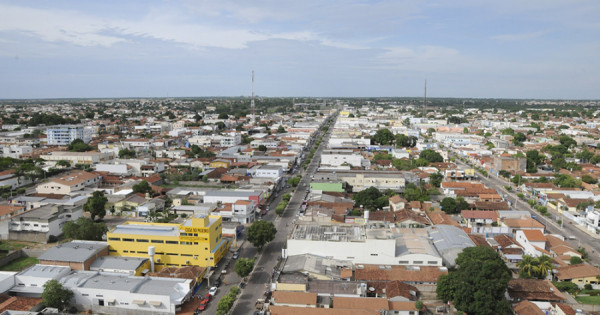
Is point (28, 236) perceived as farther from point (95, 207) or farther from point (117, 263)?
point (117, 263)

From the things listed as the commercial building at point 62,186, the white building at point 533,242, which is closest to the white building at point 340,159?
the white building at point 533,242

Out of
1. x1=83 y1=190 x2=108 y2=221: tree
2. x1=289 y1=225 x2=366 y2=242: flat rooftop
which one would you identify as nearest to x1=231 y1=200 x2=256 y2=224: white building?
x1=289 y1=225 x2=366 y2=242: flat rooftop

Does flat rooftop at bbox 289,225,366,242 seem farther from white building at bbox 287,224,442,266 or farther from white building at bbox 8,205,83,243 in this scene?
white building at bbox 8,205,83,243

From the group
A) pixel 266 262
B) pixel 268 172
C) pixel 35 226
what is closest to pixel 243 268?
pixel 266 262

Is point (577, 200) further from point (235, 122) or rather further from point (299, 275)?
point (235, 122)

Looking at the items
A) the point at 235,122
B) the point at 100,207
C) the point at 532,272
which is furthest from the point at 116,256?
the point at 235,122

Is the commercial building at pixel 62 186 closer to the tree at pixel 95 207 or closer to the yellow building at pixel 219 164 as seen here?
the tree at pixel 95 207

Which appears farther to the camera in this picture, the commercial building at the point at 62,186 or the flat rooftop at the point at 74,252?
the commercial building at the point at 62,186
